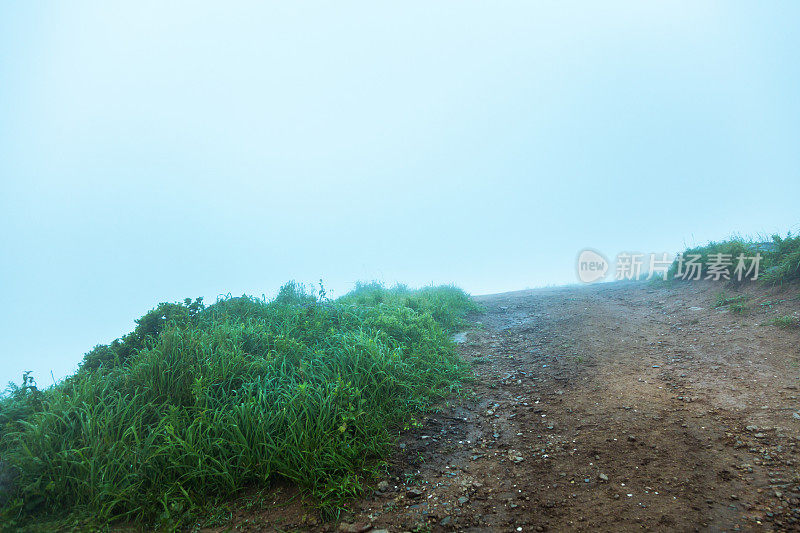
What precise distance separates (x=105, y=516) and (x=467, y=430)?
11.7ft

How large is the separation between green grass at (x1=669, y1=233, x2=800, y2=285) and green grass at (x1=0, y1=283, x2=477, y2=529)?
7.00 metres

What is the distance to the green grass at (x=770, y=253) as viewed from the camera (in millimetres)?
7574

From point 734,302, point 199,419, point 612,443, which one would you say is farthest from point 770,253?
point 199,419

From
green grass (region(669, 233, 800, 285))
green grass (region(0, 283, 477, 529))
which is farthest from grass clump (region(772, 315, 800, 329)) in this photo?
green grass (region(0, 283, 477, 529))

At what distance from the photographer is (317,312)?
702 cm

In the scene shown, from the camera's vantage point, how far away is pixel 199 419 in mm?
3955

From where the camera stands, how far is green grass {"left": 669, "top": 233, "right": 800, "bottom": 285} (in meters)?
7.57

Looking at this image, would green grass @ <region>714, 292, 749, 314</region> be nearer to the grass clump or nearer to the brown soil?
the brown soil

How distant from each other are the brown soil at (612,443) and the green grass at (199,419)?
1.28ft

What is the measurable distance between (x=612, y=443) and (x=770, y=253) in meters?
7.63

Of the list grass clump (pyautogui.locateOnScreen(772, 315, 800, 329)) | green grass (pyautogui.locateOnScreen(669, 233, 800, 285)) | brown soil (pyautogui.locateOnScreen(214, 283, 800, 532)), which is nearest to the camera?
brown soil (pyautogui.locateOnScreen(214, 283, 800, 532))

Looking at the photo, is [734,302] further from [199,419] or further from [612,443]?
[199,419]

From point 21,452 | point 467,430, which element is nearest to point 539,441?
point 467,430

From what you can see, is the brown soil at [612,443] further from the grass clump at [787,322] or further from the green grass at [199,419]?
the green grass at [199,419]
